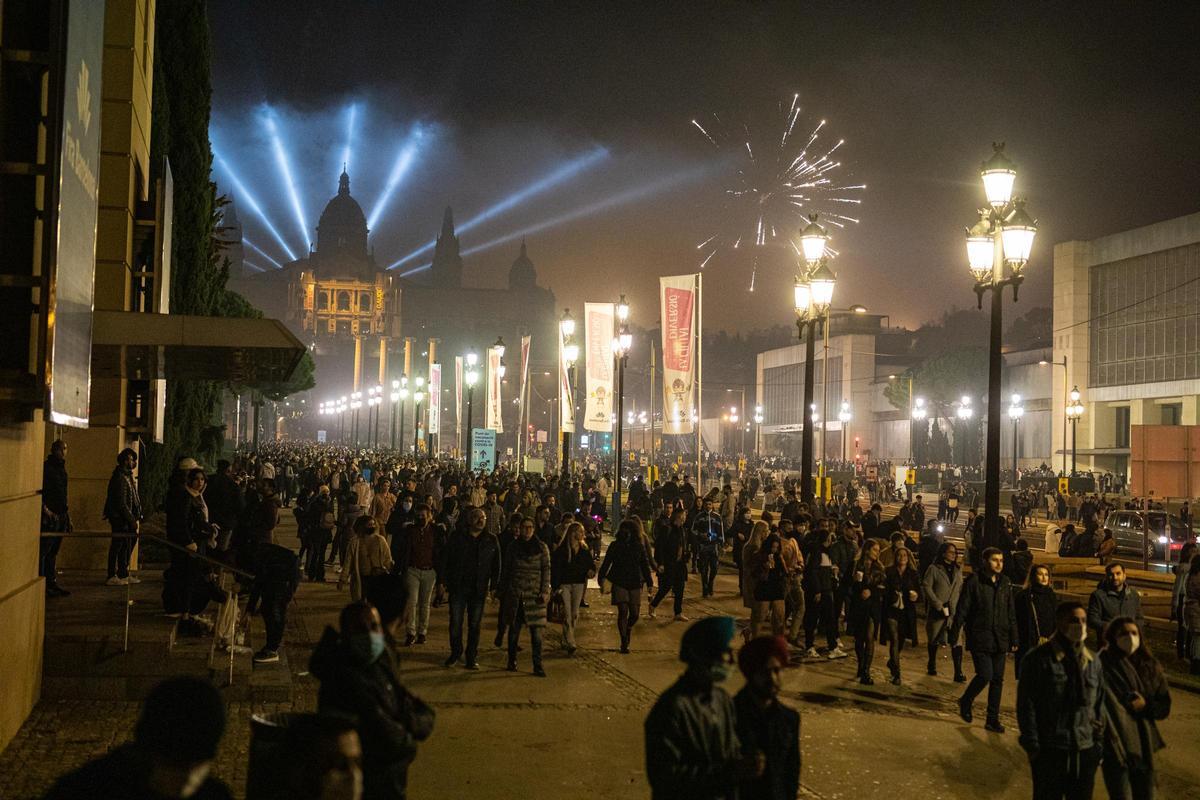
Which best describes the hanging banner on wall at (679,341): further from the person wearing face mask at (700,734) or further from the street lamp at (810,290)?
the person wearing face mask at (700,734)

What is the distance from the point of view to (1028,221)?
14648 mm

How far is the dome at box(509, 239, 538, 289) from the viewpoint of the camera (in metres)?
187

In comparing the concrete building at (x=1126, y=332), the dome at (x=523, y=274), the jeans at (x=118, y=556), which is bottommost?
the jeans at (x=118, y=556)

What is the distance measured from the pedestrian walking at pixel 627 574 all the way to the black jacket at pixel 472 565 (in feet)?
6.24

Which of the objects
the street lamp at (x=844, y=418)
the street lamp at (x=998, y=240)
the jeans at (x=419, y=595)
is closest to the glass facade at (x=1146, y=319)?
the street lamp at (x=844, y=418)

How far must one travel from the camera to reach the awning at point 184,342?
10.7 m

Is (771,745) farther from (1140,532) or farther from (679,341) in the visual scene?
(1140,532)

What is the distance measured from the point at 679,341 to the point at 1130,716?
69.7ft

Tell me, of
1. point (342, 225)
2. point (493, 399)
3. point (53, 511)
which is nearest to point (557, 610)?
point (53, 511)

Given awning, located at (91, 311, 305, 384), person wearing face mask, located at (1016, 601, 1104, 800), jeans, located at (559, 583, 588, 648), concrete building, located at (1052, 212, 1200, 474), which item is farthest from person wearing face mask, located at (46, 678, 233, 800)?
concrete building, located at (1052, 212, 1200, 474)

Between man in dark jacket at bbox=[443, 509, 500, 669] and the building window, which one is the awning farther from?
the building window

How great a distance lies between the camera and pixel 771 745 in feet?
14.8

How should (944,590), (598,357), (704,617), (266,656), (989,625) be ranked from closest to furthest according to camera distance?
1. (989,625)
2. (266,656)
3. (704,617)
4. (944,590)
5. (598,357)

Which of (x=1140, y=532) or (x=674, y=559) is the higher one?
(x=674, y=559)
